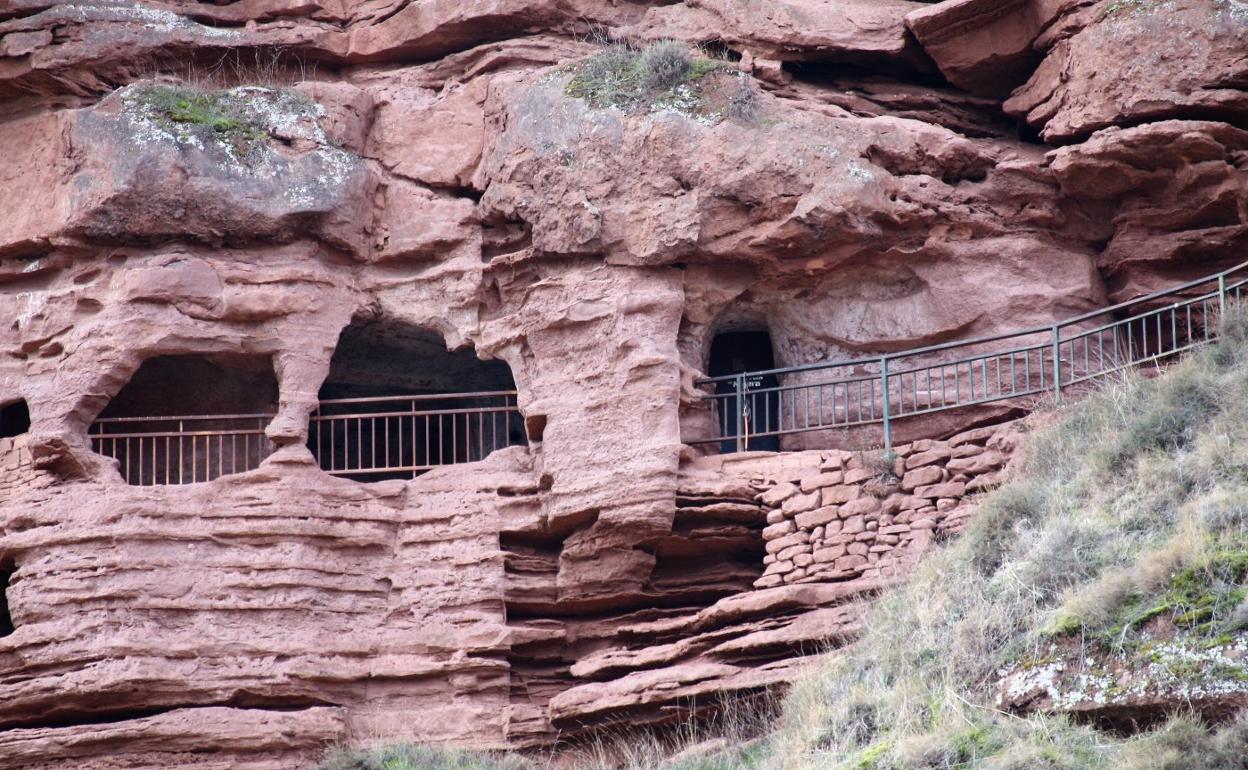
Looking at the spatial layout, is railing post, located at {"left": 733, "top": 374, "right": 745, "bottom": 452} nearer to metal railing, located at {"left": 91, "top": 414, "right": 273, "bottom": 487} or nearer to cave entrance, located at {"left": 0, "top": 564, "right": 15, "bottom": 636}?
metal railing, located at {"left": 91, "top": 414, "right": 273, "bottom": 487}

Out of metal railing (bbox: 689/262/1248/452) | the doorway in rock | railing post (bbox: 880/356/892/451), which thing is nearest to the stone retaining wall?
railing post (bbox: 880/356/892/451)

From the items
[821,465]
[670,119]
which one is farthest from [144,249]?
[821,465]

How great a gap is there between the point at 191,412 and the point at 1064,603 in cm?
912

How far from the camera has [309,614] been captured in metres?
15.8

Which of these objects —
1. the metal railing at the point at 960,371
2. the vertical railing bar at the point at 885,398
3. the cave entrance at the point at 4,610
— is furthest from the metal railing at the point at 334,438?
the vertical railing bar at the point at 885,398

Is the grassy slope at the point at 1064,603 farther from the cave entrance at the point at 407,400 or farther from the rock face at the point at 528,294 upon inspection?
the cave entrance at the point at 407,400

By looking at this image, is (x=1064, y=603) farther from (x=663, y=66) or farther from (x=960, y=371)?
(x=663, y=66)

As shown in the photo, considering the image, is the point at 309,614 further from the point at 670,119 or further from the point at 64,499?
the point at 670,119

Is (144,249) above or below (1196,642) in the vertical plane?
above

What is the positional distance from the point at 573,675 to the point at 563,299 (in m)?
3.12

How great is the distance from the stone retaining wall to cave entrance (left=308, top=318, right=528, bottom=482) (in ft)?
11.9

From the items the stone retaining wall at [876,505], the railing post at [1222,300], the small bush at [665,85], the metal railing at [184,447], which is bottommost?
the stone retaining wall at [876,505]

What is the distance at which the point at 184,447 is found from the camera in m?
17.8

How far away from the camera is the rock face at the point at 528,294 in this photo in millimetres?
15258
